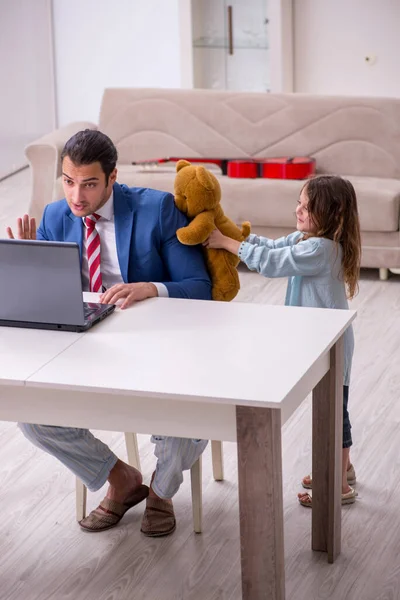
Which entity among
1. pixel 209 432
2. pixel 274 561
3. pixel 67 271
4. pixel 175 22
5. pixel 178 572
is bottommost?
pixel 178 572

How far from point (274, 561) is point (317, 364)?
444 millimetres

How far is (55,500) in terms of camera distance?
9.95 feet

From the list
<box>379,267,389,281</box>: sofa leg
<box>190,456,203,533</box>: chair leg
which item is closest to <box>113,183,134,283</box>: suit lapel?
<box>190,456,203,533</box>: chair leg

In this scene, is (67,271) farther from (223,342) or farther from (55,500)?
(55,500)

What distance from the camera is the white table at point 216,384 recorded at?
2.14 metres

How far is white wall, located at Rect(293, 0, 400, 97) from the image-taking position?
6.32 metres

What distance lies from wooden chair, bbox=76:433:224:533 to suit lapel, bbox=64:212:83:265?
58cm

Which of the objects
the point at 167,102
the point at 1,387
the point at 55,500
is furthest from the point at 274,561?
the point at 167,102

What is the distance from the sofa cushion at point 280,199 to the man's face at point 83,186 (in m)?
2.13

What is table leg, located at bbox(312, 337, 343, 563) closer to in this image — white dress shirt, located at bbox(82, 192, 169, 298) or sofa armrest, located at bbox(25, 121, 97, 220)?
white dress shirt, located at bbox(82, 192, 169, 298)

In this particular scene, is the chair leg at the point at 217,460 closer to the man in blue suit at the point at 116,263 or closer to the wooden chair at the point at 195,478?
the wooden chair at the point at 195,478

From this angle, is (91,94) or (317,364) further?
(91,94)

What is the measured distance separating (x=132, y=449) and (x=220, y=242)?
658 mm

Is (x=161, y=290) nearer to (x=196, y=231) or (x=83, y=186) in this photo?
(x=196, y=231)
